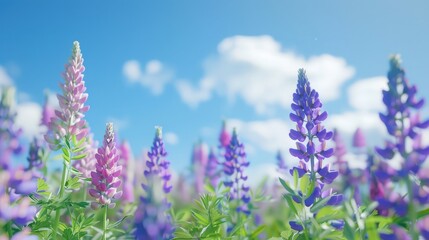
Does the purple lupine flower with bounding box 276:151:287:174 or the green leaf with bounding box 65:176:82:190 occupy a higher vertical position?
the purple lupine flower with bounding box 276:151:287:174

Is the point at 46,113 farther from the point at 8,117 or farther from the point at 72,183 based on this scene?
the point at 72,183

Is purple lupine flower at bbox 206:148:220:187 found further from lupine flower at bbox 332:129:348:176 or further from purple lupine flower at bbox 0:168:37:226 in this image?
purple lupine flower at bbox 0:168:37:226

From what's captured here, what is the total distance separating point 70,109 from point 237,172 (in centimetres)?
263

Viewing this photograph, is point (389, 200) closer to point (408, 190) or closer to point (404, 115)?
point (408, 190)

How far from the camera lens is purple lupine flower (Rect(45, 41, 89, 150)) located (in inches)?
188

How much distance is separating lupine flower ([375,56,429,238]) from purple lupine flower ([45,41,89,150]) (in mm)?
2870

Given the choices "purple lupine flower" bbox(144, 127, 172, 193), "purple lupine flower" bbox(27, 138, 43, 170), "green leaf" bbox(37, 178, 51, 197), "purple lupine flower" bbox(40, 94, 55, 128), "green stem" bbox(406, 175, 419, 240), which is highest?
"purple lupine flower" bbox(40, 94, 55, 128)

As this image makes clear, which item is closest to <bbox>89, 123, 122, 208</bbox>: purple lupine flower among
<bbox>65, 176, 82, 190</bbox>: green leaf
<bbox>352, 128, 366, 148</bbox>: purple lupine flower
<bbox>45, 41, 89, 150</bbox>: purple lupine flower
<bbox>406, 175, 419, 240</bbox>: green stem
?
<bbox>65, 176, 82, 190</bbox>: green leaf

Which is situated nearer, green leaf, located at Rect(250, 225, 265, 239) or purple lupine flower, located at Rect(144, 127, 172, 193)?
green leaf, located at Rect(250, 225, 265, 239)

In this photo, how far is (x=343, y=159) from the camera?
31.4ft

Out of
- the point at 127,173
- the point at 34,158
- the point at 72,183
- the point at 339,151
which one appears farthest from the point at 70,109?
the point at 339,151

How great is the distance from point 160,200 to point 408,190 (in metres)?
1.58

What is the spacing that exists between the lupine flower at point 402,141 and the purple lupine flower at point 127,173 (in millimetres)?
5224

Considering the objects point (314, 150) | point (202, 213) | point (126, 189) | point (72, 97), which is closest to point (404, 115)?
point (314, 150)
